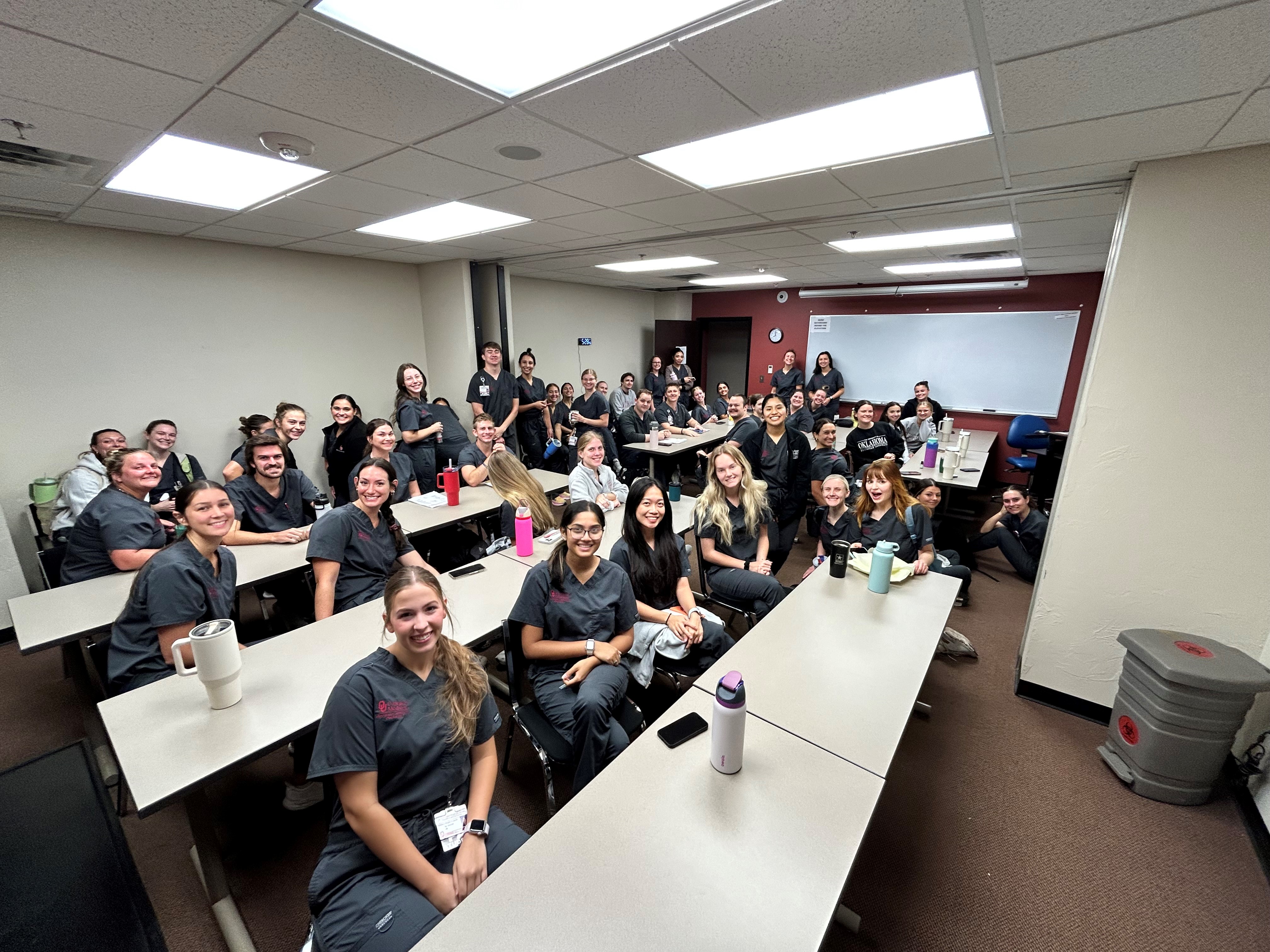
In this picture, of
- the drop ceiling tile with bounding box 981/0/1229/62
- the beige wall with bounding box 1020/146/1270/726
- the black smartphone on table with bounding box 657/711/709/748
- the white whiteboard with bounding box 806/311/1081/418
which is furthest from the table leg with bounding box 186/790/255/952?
the white whiteboard with bounding box 806/311/1081/418

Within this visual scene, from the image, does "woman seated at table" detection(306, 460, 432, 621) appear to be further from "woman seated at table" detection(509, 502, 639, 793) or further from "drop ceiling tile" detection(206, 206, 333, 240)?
"drop ceiling tile" detection(206, 206, 333, 240)

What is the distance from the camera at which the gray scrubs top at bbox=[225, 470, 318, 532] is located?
301 cm

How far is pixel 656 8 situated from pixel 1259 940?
349 centimetres

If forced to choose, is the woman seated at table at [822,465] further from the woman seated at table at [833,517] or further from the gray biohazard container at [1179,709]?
the gray biohazard container at [1179,709]

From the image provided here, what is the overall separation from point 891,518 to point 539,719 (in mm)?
2237

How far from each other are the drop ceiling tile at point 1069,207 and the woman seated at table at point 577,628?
333 cm

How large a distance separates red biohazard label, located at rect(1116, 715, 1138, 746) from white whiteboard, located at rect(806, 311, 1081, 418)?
5899 millimetres

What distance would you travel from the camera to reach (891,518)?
2949mm

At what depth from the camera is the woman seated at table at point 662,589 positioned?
2.23m

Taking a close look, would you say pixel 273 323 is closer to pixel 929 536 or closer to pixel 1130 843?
pixel 929 536

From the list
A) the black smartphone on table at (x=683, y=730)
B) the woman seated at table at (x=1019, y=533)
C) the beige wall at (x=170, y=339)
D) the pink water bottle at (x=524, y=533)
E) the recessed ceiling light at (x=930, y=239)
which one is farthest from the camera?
the recessed ceiling light at (x=930, y=239)

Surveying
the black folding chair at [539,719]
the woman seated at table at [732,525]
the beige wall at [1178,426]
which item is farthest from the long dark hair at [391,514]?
the beige wall at [1178,426]

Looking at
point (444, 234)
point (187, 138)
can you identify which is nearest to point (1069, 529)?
point (187, 138)

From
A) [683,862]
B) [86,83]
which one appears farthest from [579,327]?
[683,862]
